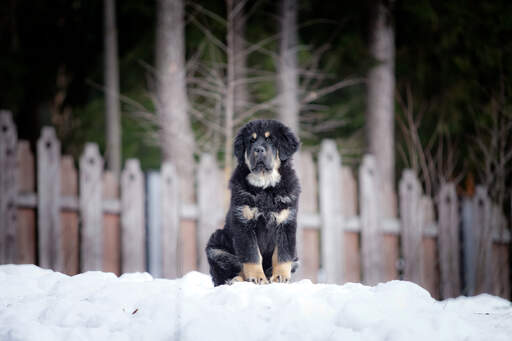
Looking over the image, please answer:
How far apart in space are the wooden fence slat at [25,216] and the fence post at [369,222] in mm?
3941

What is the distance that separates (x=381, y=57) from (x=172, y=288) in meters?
5.89

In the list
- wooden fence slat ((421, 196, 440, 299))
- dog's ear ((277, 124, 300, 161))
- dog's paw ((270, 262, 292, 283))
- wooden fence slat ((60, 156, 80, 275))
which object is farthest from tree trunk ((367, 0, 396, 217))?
dog's paw ((270, 262, 292, 283))

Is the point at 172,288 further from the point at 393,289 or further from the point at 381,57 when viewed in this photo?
the point at 381,57

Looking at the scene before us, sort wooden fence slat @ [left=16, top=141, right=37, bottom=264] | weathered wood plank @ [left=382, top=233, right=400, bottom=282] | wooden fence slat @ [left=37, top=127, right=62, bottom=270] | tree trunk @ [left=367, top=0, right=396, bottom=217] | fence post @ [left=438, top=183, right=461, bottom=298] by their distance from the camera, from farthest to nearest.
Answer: tree trunk @ [left=367, top=0, right=396, bottom=217]
weathered wood plank @ [left=382, top=233, right=400, bottom=282]
fence post @ [left=438, top=183, right=461, bottom=298]
wooden fence slat @ [left=16, top=141, right=37, bottom=264]
wooden fence slat @ [left=37, top=127, right=62, bottom=270]

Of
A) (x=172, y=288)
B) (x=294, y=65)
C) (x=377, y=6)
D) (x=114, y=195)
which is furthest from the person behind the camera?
(x=377, y=6)

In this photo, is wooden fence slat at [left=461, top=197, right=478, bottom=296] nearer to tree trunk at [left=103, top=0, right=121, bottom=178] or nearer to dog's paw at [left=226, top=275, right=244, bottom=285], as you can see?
dog's paw at [left=226, top=275, right=244, bottom=285]

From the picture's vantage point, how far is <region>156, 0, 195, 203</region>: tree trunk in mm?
7547

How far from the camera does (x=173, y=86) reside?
25.1 ft

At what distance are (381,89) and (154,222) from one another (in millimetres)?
4222

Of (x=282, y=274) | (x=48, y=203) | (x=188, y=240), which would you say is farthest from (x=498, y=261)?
(x=48, y=203)

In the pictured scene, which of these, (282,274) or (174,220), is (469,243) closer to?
(174,220)

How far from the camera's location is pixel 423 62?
9492 millimetres

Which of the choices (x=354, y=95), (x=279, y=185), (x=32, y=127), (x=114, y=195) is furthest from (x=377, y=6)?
Answer: (x=32, y=127)

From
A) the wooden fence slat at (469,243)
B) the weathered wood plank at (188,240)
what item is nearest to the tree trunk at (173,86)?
the weathered wood plank at (188,240)
